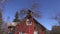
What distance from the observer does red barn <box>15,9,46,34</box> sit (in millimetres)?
29891

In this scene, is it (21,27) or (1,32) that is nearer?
(1,32)

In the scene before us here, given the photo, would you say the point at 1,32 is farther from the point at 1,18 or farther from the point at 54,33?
the point at 54,33

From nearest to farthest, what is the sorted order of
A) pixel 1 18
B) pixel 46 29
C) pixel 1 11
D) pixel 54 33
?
pixel 1 11, pixel 1 18, pixel 46 29, pixel 54 33

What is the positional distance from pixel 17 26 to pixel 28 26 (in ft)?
5.95

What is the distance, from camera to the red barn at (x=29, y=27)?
2989 cm

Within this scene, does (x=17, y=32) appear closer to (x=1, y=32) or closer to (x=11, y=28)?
(x=11, y=28)

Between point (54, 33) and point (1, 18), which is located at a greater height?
point (1, 18)

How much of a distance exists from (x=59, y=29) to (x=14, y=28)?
7.86m

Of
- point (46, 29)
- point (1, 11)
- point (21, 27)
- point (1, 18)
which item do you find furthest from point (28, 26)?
point (1, 11)

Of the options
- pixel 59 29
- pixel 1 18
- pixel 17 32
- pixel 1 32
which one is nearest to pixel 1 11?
pixel 1 18

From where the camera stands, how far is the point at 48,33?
1187 inches

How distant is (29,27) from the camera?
30531 mm

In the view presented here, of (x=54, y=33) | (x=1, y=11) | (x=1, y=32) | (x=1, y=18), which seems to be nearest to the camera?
(x=1, y=11)

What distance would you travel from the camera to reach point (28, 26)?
30531 millimetres
